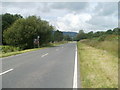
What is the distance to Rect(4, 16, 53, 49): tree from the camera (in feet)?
175

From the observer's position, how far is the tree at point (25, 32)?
53281mm

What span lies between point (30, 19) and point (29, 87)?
50.5 m

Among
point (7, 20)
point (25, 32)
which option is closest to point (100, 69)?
point (25, 32)

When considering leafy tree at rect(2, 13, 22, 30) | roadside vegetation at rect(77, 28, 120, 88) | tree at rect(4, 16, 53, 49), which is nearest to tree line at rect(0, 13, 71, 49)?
tree at rect(4, 16, 53, 49)

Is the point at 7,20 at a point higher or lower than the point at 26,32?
higher

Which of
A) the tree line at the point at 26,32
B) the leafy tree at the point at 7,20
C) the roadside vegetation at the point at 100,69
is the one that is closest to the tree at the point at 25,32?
the tree line at the point at 26,32

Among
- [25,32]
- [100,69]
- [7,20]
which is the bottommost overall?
[100,69]

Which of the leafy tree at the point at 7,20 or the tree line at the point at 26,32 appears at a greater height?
the leafy tree at the point at 7,20

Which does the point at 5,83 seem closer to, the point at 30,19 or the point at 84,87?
the point at 84,87

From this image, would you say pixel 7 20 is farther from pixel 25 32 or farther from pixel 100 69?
pixel 100 69

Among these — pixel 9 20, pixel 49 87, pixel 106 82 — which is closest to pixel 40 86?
pixel 49 87

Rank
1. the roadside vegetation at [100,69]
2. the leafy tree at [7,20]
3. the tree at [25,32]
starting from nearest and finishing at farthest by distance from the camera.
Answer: the roadside vegetation at [100,69], the tree at [25,32], the leafy tree at [7,20]

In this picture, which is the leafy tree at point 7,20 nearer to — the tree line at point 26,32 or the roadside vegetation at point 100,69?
the tree line at point 26,32

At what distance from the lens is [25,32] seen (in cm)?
5347
